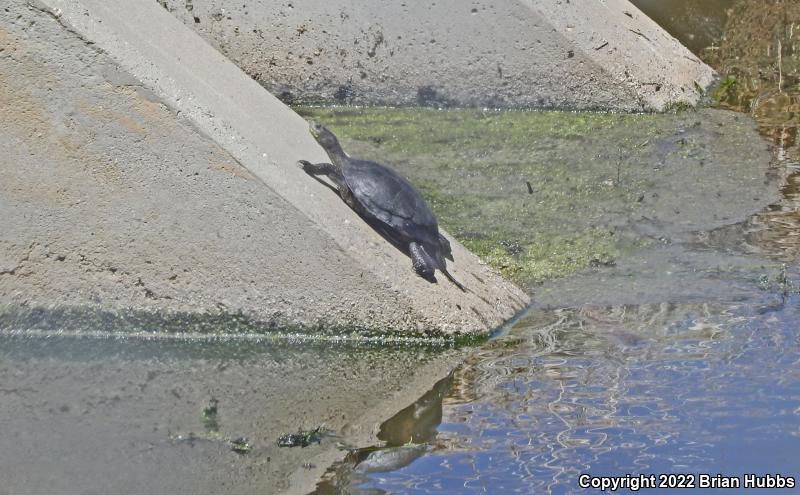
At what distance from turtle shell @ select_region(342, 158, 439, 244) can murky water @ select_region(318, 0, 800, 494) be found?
2.01 feet

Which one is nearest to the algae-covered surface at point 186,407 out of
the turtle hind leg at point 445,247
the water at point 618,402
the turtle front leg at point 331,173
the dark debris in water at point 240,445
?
the dark debris in water at point 240,445

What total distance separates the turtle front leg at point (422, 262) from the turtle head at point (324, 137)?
86 cm

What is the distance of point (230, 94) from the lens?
19.6ft

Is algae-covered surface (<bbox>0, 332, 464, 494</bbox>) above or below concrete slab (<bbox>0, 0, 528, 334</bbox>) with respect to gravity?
below

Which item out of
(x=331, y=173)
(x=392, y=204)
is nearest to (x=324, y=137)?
(x=331, y=173)

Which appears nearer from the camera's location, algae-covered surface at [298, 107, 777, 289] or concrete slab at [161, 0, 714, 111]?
algae-covered surface at [298, 107, 777, 289]

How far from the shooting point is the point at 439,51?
9031 millimetres

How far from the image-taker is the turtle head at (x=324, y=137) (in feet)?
20.3

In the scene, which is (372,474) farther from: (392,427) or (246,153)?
(246,153)

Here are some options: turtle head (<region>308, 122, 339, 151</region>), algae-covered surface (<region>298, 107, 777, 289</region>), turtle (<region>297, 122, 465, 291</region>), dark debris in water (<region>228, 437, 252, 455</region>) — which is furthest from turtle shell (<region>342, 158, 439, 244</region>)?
dark debris in water (<region>228, 437, 252, 455</region>)

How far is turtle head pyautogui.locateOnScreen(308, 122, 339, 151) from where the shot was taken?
619cm

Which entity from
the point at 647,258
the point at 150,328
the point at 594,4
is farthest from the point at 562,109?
the point at 150,328

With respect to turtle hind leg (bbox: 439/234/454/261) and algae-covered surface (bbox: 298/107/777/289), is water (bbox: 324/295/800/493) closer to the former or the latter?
turtle hind leg (bbox: 439/234/454/261)

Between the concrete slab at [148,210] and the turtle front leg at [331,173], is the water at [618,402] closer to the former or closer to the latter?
the concrete slab at [148,210]
